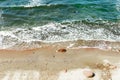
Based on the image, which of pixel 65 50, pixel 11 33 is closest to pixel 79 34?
pixel 65 50

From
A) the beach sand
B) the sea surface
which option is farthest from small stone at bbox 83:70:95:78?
the sea surface

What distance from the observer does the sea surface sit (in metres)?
17.8

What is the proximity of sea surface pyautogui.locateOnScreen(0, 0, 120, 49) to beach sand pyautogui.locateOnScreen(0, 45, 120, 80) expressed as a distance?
3.42 feet

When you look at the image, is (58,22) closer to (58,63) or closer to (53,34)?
(53,34)

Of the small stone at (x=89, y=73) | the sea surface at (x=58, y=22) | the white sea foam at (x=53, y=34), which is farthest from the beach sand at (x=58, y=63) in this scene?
the white sea foam at (x=53, y=34)

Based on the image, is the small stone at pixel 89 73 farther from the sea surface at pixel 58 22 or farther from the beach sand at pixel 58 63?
the sea surface at pixel 58 22

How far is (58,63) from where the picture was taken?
14.9 m

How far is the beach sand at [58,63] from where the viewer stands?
13.7m

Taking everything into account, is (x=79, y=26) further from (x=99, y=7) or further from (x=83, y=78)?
(x=83, y=78)

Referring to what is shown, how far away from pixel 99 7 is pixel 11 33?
27.3 feet

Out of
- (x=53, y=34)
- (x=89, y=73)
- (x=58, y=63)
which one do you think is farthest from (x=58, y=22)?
Answer: (x=89, y=73)

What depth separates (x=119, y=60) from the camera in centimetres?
1515

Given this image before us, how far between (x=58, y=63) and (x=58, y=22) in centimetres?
612

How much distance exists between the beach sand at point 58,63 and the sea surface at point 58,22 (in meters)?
1.04
